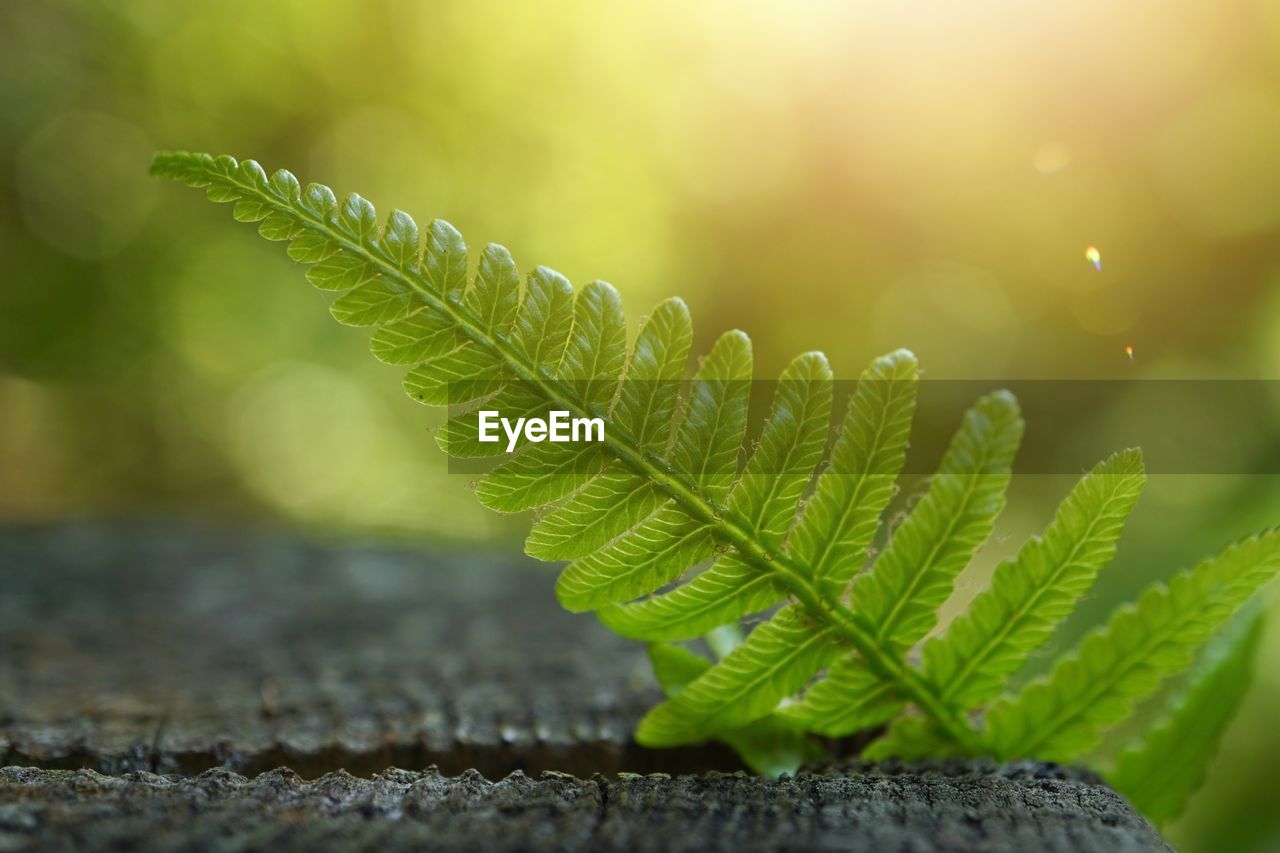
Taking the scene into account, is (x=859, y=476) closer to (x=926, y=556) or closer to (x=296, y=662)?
(x=926, y=556)

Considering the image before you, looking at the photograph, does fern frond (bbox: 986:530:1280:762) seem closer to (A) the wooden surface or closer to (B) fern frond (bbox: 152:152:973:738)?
(A) the wooden surface

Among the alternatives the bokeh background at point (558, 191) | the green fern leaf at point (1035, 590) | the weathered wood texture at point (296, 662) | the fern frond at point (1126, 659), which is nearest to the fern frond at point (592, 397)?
the green fern leaf at point (1035, 590)

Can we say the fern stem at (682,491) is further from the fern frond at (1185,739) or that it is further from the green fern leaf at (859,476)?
the fern frond at (1185,739)

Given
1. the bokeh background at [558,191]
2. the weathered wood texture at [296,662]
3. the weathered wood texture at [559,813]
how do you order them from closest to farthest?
the weathered wood texture at [559,813], the weathered wood texture at [296,662], the bokeh background at [558,191]

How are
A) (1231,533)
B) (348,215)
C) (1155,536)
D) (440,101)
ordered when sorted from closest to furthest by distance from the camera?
(348,215), (1231,533), (1155,536), (440,101)

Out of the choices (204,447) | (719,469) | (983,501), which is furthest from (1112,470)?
(204,447)

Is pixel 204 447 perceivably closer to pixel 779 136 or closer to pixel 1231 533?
pixel 779 136
